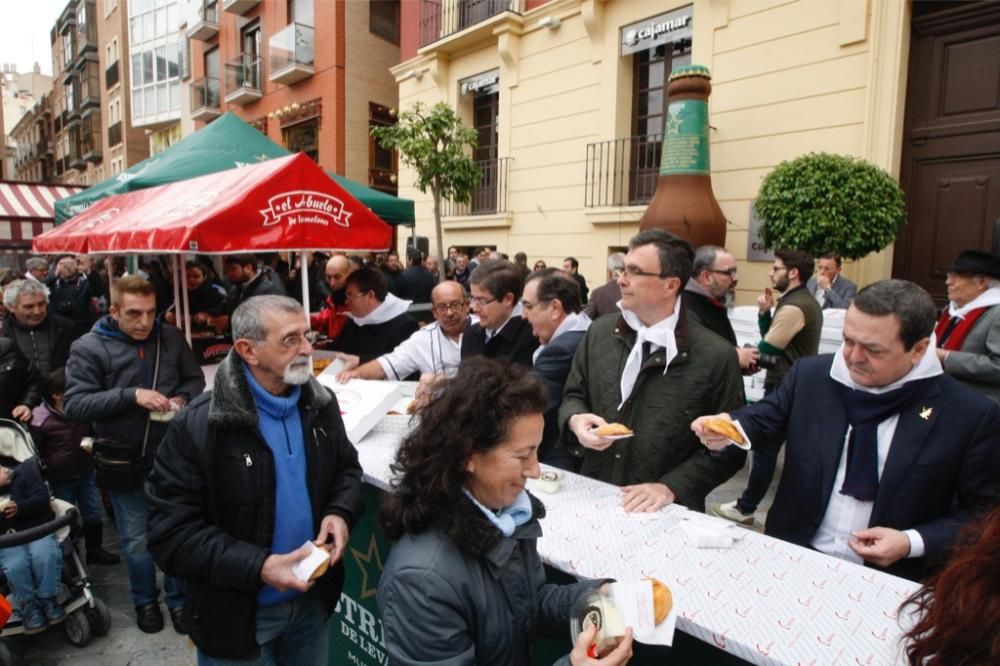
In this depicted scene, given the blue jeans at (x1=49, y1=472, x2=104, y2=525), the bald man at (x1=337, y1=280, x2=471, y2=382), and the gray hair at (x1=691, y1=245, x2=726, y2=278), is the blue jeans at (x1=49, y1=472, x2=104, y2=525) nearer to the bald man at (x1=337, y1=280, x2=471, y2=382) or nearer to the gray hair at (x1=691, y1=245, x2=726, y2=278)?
the bald man at (x1=337, y1=280, x2=471, y2=382)

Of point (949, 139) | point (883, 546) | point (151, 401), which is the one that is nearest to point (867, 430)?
point (883, 546)

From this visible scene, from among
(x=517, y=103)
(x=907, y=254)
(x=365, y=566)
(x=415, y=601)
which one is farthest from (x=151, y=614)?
(x=517, y=103)

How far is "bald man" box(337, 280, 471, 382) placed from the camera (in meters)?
3.95

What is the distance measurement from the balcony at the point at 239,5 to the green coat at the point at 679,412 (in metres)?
24.4

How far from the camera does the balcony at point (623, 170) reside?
1098 centimetres

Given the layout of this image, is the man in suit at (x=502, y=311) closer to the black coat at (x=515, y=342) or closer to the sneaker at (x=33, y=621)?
the black coat at (x=515, y=342)

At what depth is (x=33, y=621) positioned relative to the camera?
3.32 metres

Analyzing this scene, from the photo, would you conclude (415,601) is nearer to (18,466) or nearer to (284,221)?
(18,466)

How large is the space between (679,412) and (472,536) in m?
1.26

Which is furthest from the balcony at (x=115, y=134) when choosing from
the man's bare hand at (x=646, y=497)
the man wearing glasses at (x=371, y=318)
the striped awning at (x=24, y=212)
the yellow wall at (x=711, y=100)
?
the man's bare hand at (x=646, y=497)

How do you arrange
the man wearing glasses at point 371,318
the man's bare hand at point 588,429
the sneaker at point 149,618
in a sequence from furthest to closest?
the man wearing glasses at point 371,318 < the sneaker at point 149,618 < the man's bare hand at point 588,429

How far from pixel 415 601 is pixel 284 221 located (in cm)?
388

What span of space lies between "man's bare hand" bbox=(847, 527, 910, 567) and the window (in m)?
21.0

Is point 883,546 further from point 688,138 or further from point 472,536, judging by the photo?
point 688,138
